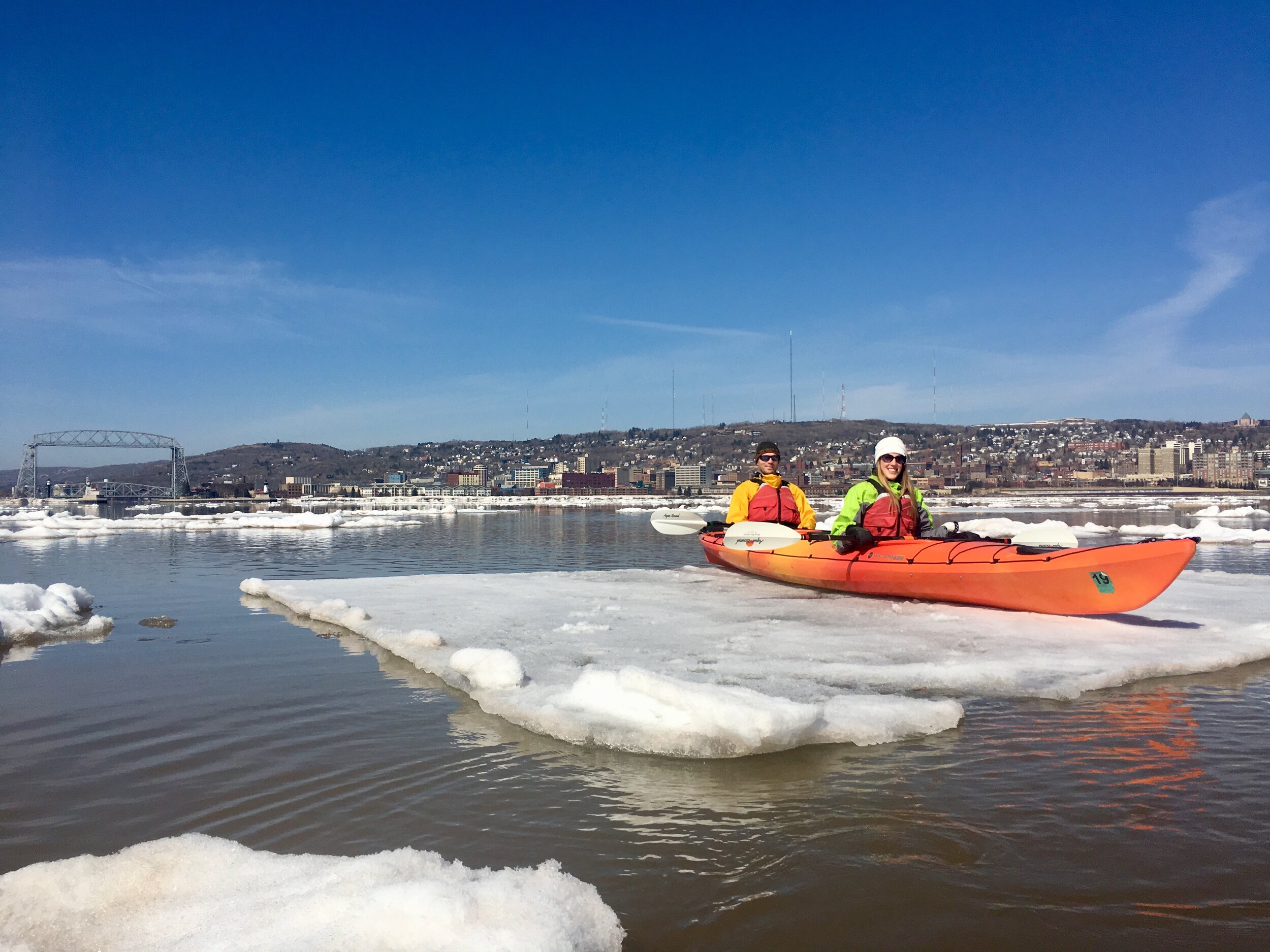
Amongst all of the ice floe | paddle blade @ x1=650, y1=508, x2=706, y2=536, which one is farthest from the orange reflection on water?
the ice floe

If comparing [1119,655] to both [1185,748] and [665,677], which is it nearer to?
[1185,748]

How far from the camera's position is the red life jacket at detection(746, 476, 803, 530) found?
11.7 meters

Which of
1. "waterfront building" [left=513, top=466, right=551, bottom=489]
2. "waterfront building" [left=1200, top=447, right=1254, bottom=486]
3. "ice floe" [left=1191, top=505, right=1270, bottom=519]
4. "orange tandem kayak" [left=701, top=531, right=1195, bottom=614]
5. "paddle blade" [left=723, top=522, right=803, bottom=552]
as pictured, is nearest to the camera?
"orange tandem kayak" [left=701, top=531, right=1195, bottom=614]

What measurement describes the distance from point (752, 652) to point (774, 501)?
17.2 feet

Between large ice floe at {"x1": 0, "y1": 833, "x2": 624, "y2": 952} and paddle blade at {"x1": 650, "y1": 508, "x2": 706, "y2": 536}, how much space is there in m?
11.5

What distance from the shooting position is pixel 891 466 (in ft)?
30.0

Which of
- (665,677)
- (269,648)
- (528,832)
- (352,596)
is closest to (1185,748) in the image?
(665,677)

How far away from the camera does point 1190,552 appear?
7273mm

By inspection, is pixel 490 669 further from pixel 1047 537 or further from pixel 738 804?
pixel 1047 537

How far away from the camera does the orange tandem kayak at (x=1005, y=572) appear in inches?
295

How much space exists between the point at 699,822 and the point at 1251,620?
7.22 meters

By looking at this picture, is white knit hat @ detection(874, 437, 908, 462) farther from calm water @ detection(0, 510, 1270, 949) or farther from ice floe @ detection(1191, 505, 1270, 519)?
ice floe @ detection(1191, 505, 1270, 519)

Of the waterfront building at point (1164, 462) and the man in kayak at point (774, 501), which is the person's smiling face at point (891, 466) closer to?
the man in kayak at point (774, 501)

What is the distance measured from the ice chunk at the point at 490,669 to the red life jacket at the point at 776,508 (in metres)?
6.41
